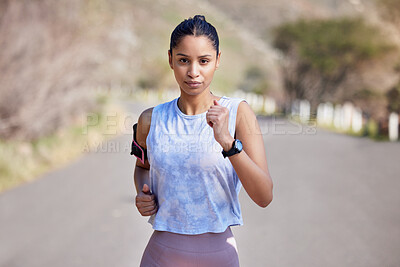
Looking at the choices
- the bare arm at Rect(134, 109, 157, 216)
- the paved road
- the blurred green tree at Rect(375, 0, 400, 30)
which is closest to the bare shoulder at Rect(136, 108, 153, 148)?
the bare arm at Rect(134, 109, 157, 216)

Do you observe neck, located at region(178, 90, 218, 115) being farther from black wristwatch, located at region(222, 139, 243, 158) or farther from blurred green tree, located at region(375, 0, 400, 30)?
blurred green tree, located at region(375, 0, 400, 30)

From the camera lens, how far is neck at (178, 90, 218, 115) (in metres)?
1.90

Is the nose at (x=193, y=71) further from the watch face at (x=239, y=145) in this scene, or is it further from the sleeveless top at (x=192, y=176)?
the watch face at (x=239, y=145)

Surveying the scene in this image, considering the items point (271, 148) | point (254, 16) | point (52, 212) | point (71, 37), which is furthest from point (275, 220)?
point (254, 16)

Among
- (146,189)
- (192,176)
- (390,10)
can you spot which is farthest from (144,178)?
(390,10)

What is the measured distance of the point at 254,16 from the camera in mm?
116000

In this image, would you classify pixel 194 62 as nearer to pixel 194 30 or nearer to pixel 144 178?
pixel 194 30

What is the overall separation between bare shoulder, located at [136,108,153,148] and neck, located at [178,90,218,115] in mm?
176

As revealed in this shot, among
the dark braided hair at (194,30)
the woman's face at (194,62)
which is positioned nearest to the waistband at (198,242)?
the woman's face at (194,62)

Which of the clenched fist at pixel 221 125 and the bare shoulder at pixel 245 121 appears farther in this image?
the bare shoulder at pixel 245 121

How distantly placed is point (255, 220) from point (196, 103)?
431 cm

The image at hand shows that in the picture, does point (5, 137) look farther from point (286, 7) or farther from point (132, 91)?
point (286, 7)

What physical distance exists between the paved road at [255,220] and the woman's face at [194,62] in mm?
3117

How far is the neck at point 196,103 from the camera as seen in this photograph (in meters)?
1.90
